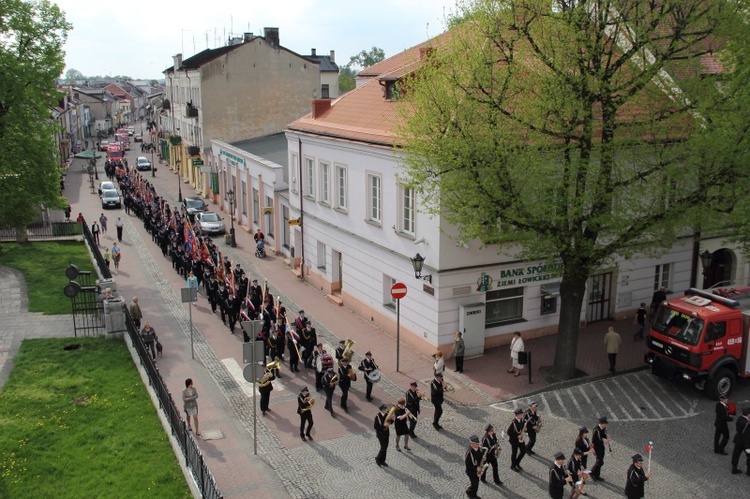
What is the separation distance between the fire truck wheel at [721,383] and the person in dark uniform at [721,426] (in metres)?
2.77

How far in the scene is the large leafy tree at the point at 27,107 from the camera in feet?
102

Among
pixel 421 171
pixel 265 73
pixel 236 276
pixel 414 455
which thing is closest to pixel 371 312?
pixel 236 276

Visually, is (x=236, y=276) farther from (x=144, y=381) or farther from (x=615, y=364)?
(x=615, y=364)

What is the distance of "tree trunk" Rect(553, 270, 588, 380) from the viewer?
1906 cm

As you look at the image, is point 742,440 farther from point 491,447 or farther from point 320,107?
point 320,107

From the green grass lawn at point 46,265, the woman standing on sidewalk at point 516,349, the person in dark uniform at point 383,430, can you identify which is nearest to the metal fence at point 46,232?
the green grass lawn at point 46,265

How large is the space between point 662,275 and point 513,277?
24.1 feet

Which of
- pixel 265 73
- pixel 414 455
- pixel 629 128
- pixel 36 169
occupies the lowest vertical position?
pixel 414 455

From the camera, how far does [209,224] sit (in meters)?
41.8

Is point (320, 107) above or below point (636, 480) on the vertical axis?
above

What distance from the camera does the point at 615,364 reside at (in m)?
20.7

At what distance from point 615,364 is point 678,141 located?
705 centimetres

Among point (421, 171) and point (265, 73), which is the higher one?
point (265, 73)

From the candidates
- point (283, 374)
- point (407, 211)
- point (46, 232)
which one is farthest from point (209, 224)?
point (283, 374)
